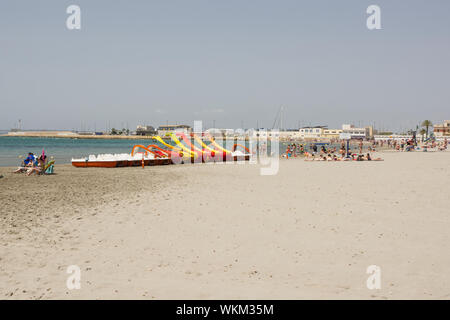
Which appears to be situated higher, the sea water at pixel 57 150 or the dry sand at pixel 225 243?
the dry sand at pixel 225 243

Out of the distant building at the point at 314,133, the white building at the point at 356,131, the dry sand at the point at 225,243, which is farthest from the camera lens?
the distant building at the point at 314,133

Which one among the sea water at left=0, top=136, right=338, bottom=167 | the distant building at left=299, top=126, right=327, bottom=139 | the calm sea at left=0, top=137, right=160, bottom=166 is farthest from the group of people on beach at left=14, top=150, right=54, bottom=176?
the distant building at left=299, top=126, right=327, bottom=139

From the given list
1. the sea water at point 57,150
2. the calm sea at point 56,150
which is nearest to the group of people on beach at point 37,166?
the sea water at point 57,150

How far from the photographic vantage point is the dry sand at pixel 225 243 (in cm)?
520

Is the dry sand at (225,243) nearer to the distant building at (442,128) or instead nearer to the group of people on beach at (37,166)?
the group of people on beach at (37,166)

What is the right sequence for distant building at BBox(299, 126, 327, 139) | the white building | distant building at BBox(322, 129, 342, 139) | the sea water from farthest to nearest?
distant building at BBox(299, 126, 327, 139) < distant building at BBox(322, 129, 342, 139) < the white building < the sea water

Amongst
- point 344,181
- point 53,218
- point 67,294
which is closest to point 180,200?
point 53,218

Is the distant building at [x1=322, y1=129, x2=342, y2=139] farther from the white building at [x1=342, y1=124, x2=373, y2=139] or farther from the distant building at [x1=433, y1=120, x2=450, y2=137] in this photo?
the distant building at [x1=433, y1=120, x2=450, y2=137]

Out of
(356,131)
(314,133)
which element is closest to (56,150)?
(356,131)

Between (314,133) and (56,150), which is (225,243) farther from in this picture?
(314,133)

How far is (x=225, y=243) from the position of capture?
7270 millimetres

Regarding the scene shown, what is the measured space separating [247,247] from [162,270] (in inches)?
72.4

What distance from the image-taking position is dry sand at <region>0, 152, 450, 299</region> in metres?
5.20
